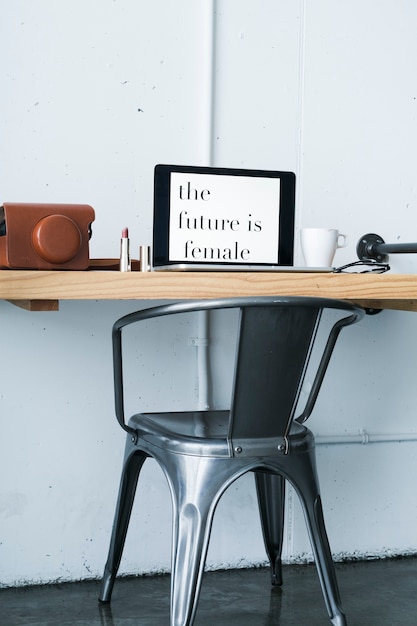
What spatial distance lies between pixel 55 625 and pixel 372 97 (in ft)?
5.30

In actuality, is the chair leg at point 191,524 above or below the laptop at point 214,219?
below

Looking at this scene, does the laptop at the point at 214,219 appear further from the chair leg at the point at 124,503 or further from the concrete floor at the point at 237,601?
the concrete floor at the point at 237,601

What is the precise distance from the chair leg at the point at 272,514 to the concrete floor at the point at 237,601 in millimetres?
66

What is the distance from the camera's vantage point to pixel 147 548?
2215mm

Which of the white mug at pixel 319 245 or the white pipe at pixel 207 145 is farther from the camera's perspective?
the white pipe at pixel 207 145

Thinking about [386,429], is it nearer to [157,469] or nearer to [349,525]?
[349,525]

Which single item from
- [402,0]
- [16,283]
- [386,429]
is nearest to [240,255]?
[16,283]

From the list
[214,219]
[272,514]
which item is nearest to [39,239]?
[214,219]

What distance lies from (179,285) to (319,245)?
453 millimetres

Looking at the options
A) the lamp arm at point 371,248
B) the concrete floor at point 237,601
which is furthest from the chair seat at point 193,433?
the lamp arm at point 371,248

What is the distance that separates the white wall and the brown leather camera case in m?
0.42

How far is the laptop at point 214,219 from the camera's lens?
1.83 metres

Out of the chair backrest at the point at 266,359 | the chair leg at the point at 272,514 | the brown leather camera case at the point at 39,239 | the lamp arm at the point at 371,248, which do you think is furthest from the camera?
the lamp arm at the point at 371,248

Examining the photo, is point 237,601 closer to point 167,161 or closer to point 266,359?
point 266,359
